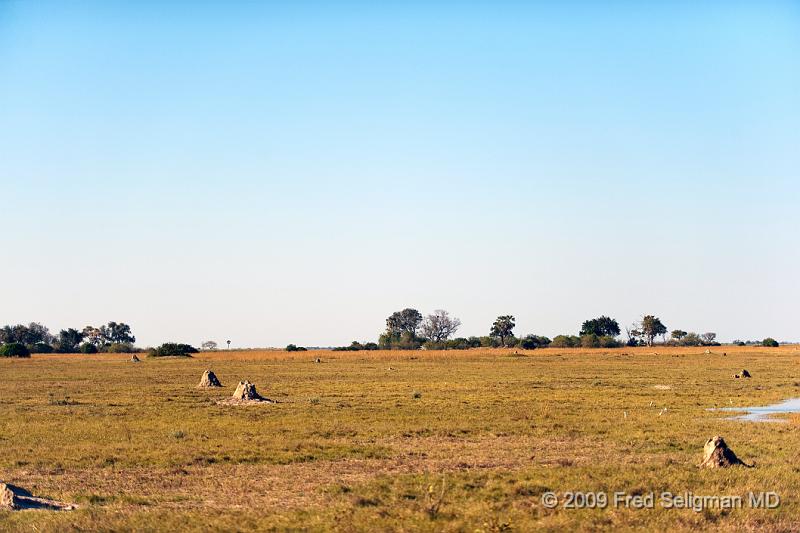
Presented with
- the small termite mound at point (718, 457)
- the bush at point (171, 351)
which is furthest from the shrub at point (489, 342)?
the small termite mound at point (718, 457)

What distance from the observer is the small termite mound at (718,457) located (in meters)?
19.8

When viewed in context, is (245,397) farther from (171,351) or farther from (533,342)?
(533,342)

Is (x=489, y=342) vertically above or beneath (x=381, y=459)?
above

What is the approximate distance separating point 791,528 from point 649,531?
2.63m

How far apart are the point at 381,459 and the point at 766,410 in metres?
21.0

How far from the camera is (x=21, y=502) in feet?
53.9

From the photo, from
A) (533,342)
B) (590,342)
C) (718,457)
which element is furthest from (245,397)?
(590,342)

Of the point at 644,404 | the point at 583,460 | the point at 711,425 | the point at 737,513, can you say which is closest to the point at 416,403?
the point at 644,404

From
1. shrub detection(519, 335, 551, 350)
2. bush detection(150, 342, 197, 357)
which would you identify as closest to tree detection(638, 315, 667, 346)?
shrub detection(519, 335, 551, 350)

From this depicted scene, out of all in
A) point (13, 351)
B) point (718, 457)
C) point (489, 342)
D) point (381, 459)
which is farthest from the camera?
point (489, 342)

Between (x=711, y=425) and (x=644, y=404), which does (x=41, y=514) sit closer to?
(x=711, y=425)

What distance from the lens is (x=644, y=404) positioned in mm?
37469

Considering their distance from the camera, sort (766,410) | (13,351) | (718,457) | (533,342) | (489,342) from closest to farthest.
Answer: (718,457) < (766,410) < (13,351) < (533,342) < (489,342)

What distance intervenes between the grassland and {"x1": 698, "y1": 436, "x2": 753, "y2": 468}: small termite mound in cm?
48
